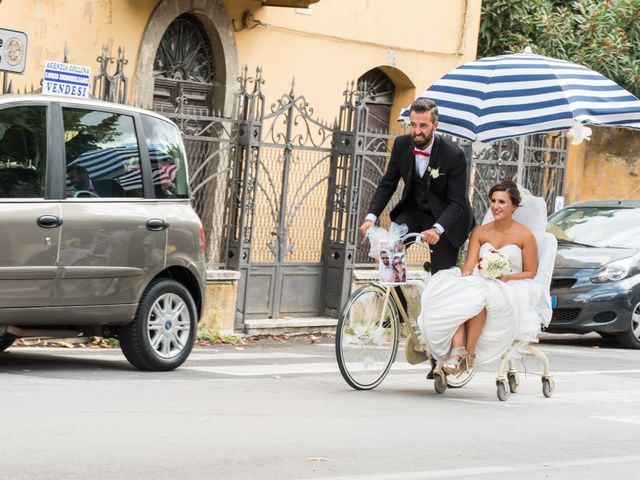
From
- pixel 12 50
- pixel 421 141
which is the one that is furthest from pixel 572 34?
pixel 421 141

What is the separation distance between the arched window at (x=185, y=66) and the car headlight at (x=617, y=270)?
543 cm

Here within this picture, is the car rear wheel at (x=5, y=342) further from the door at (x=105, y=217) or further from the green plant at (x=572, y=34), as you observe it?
the green plant at (x=572, y=34)

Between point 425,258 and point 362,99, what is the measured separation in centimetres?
288

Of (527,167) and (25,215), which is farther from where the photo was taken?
(527,167)

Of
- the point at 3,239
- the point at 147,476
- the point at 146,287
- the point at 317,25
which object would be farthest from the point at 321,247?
the point at 147,476

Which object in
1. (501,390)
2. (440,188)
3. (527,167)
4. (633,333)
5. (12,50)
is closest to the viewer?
(501,390)

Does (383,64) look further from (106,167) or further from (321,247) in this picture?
(106,167)

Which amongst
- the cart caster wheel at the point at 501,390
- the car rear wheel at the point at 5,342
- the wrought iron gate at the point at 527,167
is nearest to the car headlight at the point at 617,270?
the wrought iron gate at the point at 527,167

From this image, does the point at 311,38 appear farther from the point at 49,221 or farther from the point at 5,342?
the point at 49,221

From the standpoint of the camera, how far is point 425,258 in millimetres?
18594

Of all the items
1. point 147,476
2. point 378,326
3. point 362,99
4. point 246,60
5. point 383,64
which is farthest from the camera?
point 383,64

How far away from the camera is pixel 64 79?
527 inches

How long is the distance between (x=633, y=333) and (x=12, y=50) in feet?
25.2

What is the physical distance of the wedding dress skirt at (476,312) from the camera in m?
10.2
